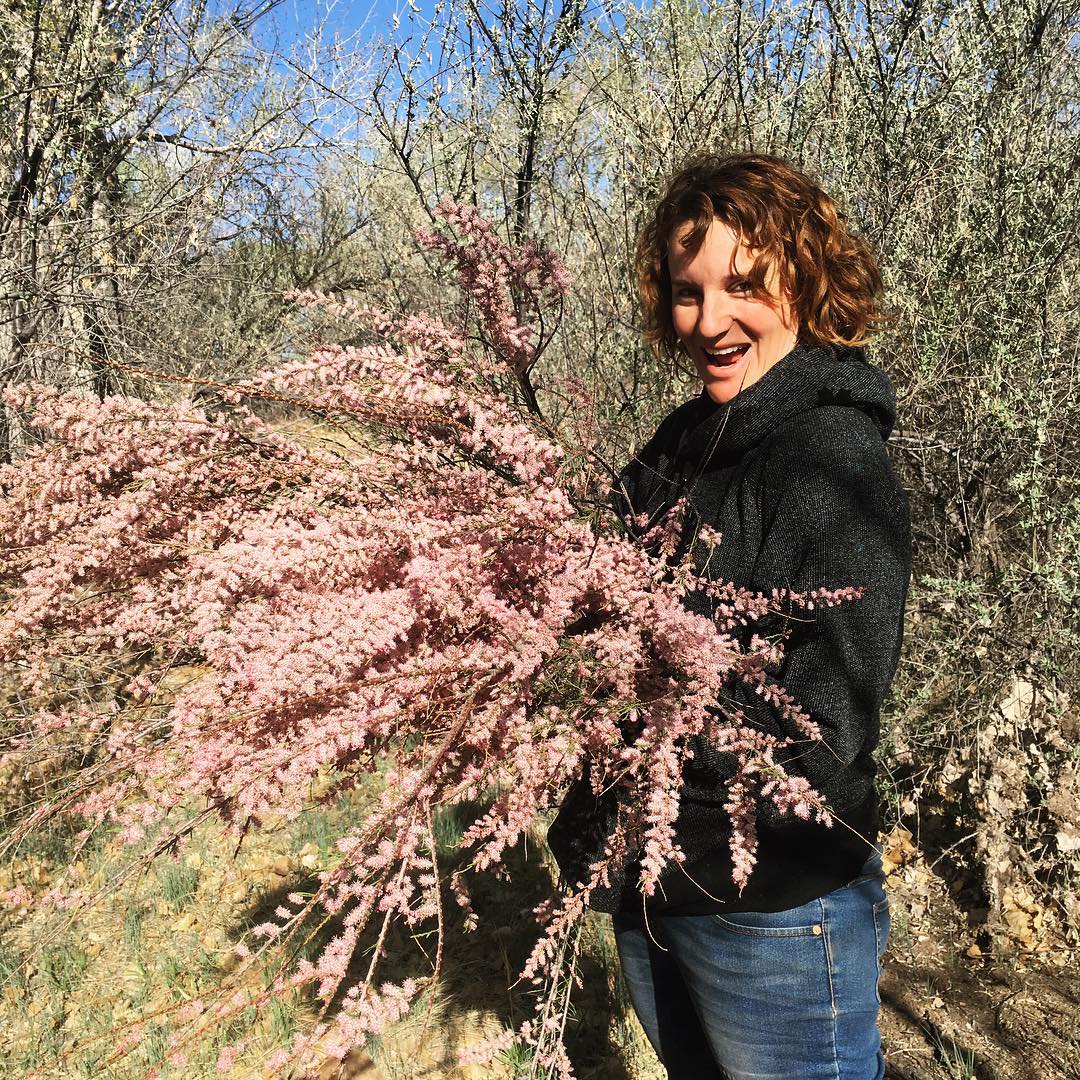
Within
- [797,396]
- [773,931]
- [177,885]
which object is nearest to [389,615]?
[797,396]

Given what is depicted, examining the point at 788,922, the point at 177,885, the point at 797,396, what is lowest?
the point at 177,885

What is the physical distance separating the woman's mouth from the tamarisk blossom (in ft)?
1.28

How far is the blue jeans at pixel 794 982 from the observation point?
4.71ft

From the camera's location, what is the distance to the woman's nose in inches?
58.4

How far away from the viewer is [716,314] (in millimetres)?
1483

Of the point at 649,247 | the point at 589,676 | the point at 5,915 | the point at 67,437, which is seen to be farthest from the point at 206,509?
the point at 5,915

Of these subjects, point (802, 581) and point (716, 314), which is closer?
point (802, 581)

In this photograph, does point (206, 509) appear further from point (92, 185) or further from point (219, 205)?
point (219, 205)

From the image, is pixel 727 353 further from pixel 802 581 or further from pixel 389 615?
pixel 389 615

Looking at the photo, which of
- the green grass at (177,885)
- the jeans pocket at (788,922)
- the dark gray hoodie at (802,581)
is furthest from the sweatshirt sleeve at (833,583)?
the green grass at (177,885)

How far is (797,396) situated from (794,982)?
3.37 feet

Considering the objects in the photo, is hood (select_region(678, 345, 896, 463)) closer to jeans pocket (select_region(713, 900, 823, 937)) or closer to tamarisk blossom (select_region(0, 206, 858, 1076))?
tamarisk blossom (select_region(0, 206, 858, 1076))

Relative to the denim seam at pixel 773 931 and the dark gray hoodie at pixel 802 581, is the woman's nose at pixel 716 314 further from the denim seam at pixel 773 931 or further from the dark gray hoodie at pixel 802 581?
the denim seam at pixel 773 931

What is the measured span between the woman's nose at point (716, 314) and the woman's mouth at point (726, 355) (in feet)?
0.19
